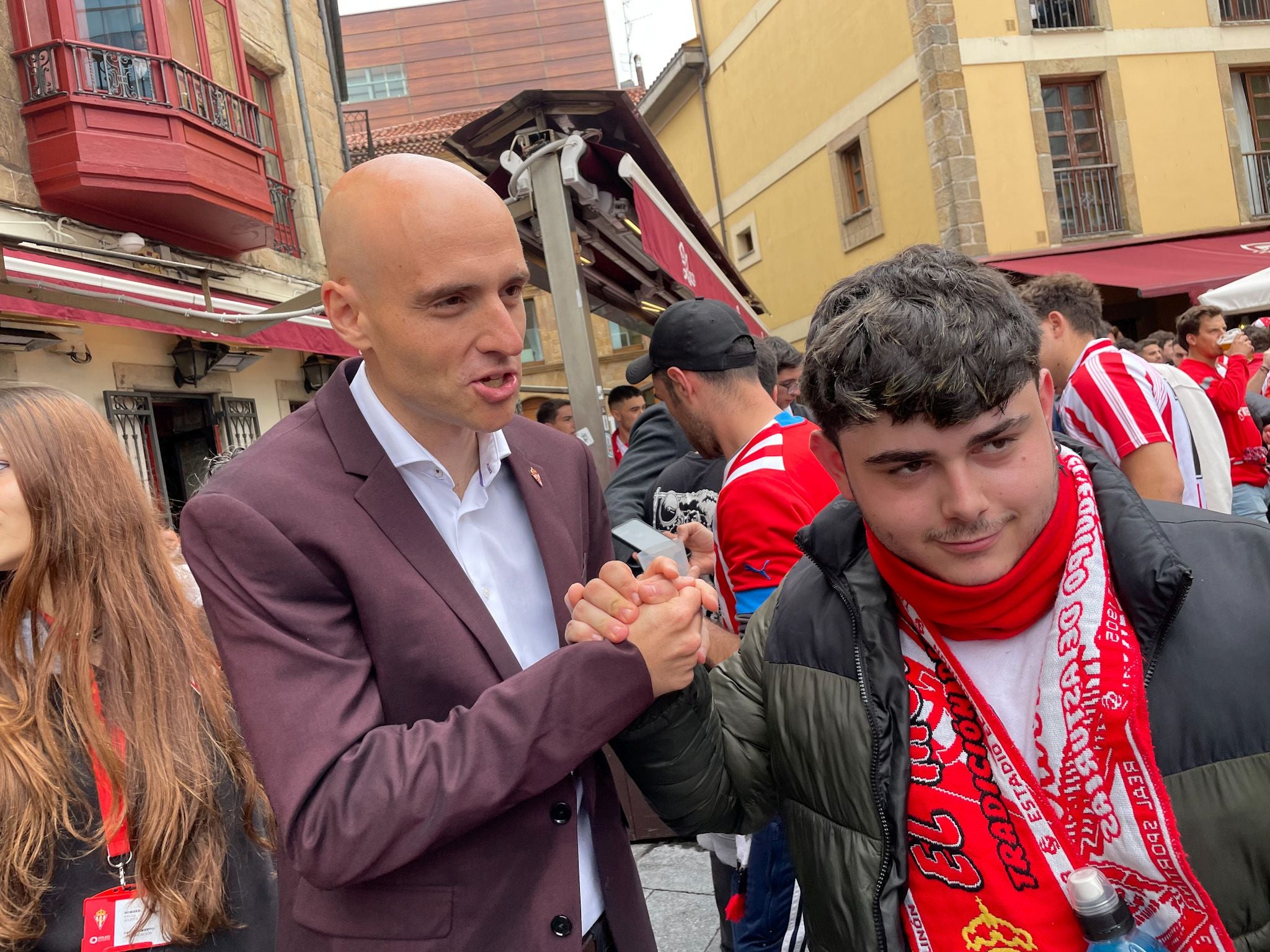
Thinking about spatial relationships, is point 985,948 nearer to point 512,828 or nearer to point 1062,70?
point 512,828

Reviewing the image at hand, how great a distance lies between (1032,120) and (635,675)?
16.4m

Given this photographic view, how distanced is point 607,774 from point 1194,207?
17715 mm

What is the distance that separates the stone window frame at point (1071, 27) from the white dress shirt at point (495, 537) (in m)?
16.6

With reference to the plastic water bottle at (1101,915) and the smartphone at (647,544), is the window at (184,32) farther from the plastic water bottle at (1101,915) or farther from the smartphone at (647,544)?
the plastic water bottle at (1101,915)

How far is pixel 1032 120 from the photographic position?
15469mm

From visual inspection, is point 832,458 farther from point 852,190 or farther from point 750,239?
point 750,239

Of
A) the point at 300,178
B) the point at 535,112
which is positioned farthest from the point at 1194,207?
the point at 535,112

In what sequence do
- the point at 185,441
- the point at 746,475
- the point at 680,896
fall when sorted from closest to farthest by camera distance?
the point at 746,475 → the point at 680,896 → the point at 185,441

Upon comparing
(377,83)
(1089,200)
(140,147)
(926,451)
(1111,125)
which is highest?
(377,83)

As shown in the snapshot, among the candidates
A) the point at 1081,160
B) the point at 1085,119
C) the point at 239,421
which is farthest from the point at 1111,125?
the point at 239,421

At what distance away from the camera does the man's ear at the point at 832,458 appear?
1.53 m

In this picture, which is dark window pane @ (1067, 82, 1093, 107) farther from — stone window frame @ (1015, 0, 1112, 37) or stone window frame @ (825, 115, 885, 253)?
stone window frame @ (825, 115, 885, 253)

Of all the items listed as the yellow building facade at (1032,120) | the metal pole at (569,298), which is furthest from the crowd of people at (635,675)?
the yellow building facade at (1032,120)

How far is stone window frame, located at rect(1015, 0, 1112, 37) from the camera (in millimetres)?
15438
